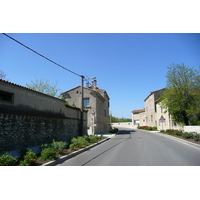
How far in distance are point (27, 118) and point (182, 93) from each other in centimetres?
2147

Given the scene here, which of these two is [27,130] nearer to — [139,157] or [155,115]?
[139,157]

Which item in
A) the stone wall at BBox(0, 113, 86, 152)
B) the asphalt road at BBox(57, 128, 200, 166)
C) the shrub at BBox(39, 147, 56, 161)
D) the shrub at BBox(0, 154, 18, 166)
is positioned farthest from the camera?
the stone wall at BBox(0, 113, 86, 152)

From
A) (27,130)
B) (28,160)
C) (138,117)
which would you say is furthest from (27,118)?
(138,117)

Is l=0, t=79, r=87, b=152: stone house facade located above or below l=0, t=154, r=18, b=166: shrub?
above

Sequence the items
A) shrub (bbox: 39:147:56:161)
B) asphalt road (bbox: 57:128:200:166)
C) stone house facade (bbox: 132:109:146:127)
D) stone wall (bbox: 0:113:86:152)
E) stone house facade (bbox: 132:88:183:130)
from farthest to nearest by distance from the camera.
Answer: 1. stone house facade (bbox: 132:109:146:127)
2. stone house facade (bbox: 132:88:183:130)
3. stone wall (bbox: 0:113:86:152)
4. shrub (bbox: 39:147:56:161)
5. asphalt road (bbox: 57:128:200:166)

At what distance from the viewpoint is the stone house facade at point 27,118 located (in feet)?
28.7

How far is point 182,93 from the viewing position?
75.1ft

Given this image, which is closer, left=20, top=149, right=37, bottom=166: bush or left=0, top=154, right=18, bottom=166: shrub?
left=0, top=154, right=18, bottom=166: shrub

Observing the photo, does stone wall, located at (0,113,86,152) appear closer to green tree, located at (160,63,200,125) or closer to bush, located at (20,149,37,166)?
bush, located at (20,149,37,166)

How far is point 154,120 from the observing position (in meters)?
41.0

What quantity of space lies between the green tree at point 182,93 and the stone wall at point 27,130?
17129 mm

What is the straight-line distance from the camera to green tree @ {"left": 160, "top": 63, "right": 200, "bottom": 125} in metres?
22.0

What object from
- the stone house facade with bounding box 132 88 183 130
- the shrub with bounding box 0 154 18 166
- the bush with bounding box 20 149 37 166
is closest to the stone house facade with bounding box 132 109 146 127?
the stone house facade with bounding box 132 88 183 130
